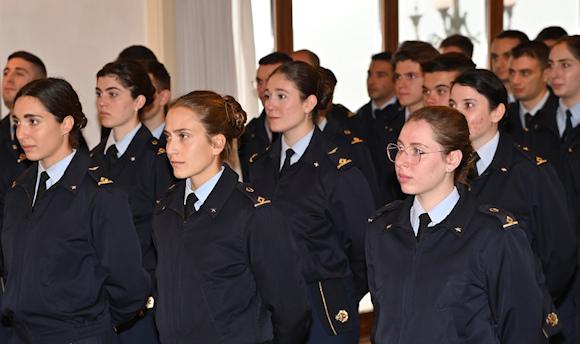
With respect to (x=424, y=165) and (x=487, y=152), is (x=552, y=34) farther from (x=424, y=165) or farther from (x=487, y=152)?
(x=424, y=165)

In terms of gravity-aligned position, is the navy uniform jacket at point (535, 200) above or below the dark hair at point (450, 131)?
below

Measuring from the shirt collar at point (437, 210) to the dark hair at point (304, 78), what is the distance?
1.42 metres

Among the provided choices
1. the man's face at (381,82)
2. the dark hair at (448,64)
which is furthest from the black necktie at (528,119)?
the man's face at (381,82)

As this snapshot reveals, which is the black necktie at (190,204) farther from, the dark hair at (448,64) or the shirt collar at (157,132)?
the dark hair at (448,64)

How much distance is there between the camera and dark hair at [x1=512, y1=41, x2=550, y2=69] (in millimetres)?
6223

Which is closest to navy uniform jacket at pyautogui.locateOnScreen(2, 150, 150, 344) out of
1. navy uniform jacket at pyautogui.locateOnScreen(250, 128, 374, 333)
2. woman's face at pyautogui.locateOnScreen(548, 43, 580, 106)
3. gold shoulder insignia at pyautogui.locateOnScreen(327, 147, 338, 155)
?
navy uniform jacket at pyautogui.locateOnScreen(250, 128, 374, 333)

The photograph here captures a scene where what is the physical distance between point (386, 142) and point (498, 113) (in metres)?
2.58

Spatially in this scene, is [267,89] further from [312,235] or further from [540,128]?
[540,128]

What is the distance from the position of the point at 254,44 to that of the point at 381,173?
4.25 feet

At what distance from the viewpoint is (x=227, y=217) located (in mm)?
3377

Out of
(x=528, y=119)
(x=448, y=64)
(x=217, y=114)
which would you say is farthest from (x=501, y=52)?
(x=217, y=114)

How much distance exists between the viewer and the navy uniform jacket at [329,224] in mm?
4289

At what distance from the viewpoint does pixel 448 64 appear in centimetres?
526

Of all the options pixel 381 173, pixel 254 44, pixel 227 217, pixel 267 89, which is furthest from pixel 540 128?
pixel 227 217
